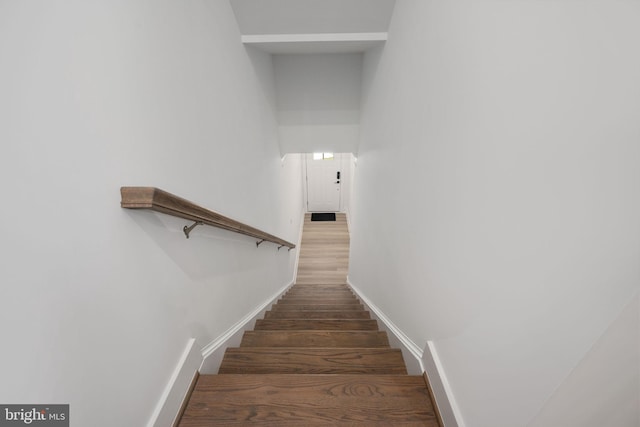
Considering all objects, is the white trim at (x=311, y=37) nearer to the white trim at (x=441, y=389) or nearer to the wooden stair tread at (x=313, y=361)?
the white trim at (x=441, y=389)

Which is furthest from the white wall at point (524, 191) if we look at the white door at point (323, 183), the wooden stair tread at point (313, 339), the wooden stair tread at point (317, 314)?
the white door at point (323, 183)

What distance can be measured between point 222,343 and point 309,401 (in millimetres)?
641

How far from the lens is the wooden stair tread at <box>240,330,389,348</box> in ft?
5.28

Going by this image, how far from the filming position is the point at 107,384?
2.22ft

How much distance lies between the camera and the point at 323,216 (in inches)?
282

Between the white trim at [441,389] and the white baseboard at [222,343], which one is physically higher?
the white trim at [441,389]

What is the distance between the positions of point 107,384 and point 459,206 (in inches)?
48.0

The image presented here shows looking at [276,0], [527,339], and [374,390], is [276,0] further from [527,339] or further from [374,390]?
[374,390]

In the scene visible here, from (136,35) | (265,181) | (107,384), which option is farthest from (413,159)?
(265,181)

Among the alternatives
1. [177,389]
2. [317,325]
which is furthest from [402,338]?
[177,389]

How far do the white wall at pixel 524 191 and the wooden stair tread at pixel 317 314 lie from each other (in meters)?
1.23

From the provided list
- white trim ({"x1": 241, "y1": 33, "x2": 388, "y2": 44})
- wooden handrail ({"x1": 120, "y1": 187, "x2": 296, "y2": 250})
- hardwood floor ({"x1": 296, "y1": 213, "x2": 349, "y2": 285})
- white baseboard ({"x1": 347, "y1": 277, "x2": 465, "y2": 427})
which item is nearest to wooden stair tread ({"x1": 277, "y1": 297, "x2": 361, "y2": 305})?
white baseboard ({"x1": 347, "y1": 277, "x2": 465, "y2": 427})

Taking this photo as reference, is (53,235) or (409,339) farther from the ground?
(53,235)

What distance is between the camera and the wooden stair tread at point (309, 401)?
37.6 inches
